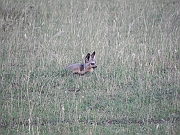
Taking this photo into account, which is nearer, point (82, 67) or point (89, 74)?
point (82, 67)

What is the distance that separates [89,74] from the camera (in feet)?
25.1

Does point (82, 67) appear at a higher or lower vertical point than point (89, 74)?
higher

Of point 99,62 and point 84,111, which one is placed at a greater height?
point 99,62

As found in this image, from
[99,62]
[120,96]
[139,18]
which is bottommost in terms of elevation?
[120,96]

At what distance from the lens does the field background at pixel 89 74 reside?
213 inches

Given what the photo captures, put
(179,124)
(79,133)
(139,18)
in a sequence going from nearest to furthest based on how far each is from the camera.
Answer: (79,133)
(179,124)
(139,18)

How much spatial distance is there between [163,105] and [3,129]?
2499mm

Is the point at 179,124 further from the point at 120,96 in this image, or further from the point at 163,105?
the point at 120,96

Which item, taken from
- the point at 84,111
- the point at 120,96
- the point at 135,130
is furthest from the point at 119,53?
the point at 135,130

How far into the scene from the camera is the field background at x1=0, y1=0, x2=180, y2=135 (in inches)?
213

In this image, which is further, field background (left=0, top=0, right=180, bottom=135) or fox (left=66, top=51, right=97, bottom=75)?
fox (left=66, top=51, right=97, bottom=75)

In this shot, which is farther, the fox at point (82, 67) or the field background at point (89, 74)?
the fox at point (82, 67)

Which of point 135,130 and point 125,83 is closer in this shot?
point 135,130

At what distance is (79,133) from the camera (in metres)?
5.00
